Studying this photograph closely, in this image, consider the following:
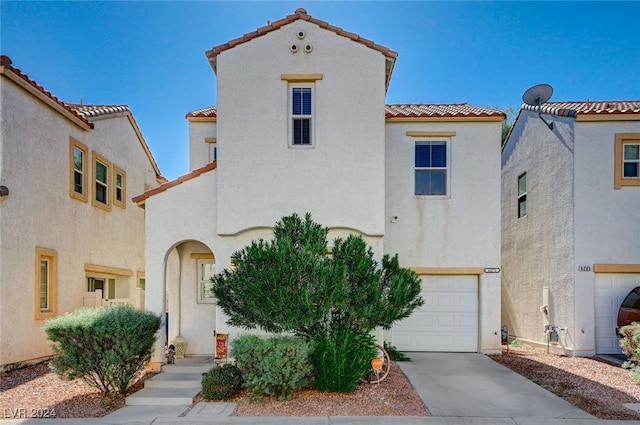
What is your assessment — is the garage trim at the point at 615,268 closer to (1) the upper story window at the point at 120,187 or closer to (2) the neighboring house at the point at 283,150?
(2) the neighboring house at the point at 283,150

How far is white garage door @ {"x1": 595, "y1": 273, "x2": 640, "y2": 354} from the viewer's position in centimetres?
1143

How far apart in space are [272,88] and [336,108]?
1517 mm

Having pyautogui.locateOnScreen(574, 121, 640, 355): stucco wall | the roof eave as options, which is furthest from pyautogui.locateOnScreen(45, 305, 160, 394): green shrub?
pyautogui.locateOnScreen(574, 121, 640, 355): stucco wall

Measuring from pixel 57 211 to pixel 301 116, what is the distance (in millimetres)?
7071

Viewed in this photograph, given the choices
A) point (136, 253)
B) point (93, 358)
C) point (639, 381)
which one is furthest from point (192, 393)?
point (136, 253)

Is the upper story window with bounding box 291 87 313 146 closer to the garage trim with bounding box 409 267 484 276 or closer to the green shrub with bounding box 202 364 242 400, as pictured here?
the garage trim with bounding box 409 267 484 276

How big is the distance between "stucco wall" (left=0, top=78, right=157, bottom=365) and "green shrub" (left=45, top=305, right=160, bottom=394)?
114 inches

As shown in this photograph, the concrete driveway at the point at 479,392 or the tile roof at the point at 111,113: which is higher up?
the tile roof at the point at 111,113

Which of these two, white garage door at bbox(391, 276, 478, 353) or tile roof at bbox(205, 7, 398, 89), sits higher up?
tile roof at bbox(205, 7, 398, 89)

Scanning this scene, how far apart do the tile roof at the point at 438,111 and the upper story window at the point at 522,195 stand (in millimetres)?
3149

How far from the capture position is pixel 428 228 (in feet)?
38.4

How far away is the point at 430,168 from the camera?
1182cm

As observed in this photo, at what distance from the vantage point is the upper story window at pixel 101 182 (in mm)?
13602

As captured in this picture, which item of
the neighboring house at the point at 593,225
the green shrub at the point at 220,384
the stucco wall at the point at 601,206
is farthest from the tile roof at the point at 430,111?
the green shrub at the point at 220,384
